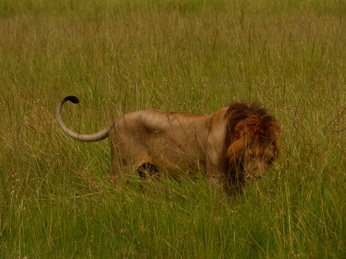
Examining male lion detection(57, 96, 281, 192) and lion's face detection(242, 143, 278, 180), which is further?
male lion detection(57, 96, 281, 192)

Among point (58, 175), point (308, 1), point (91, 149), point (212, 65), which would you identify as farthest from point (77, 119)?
point (308, 1)

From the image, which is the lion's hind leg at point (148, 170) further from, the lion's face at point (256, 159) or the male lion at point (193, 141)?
the lion's face at point (256, 159)

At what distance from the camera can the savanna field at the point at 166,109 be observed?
2.96 metres

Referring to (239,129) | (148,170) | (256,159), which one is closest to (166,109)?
(148,170)

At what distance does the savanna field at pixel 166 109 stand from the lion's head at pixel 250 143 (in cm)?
8

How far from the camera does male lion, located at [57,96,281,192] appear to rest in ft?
10.7

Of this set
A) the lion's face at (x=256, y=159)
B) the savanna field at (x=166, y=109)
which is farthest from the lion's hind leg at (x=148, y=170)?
the lion's face at (x=256, y=159)

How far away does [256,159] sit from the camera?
320cm

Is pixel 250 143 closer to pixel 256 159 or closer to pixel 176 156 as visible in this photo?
pixel 256 159

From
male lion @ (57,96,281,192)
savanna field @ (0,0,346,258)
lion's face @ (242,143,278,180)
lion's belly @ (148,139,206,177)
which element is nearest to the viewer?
savanna field @ (0,0,346,258)

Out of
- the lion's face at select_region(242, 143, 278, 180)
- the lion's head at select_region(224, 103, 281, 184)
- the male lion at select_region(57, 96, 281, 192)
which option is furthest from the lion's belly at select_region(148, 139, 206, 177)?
the lion's face at select_region(242, 143, 278, 180)

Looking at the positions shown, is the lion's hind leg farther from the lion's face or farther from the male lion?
the lion's face

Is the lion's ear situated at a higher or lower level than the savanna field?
higher

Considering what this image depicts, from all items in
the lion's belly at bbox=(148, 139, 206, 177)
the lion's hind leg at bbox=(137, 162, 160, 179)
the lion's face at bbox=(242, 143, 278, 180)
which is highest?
the lion's face at bbox=(242, 143, 278, 180)
